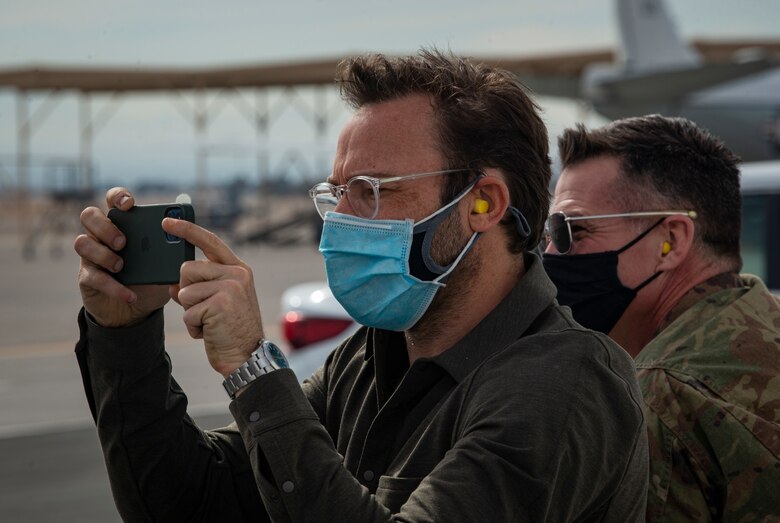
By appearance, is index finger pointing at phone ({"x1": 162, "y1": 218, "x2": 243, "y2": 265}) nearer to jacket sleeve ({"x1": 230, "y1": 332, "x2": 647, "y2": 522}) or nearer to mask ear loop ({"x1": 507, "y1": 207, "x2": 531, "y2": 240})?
jacket sleeve ({"x1": 230, "y1": 332, "x2": 647, "y2": 522})

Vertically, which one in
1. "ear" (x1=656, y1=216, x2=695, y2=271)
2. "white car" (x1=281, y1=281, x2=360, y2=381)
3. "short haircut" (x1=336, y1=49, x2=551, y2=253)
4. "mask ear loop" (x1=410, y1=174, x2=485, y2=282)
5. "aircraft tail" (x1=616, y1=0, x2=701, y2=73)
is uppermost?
"aircraft tail" (x1=616, y1=0, x2=701, y2=73)

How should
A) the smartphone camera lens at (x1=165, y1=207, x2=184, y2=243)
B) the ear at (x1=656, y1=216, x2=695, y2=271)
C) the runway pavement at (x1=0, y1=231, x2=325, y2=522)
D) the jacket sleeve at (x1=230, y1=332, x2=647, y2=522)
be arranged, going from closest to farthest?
the jacket sleeve at (x1=230, y1=332, x2=647, y2=522) < the smartphone camera lens at (x1=165, y1=207, x2=184, y2=243) < the ear at (x1=656, y1=216, x2=695, y2=271) < the runway pavement at (x1=0, y1=231, x2=325, y2=522)

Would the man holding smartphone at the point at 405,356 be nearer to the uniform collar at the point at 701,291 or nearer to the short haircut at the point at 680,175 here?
the uniform collar at the point at 701,291

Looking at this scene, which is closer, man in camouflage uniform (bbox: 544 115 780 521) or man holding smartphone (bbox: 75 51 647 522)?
man holding smartphone (bbox: 75 51 647 522)

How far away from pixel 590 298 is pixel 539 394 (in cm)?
110

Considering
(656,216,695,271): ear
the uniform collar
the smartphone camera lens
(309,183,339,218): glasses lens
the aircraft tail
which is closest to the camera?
the smartphone camera lens

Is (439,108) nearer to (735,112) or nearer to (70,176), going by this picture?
(70,176)

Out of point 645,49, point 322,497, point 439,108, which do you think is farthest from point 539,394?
point 645,49

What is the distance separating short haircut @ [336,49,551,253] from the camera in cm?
194

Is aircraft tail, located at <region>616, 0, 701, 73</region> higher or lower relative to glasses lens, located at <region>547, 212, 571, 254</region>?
higher

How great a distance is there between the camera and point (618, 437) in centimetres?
172

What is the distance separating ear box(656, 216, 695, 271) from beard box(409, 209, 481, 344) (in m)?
0.94

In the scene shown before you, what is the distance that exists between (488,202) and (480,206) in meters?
0.02

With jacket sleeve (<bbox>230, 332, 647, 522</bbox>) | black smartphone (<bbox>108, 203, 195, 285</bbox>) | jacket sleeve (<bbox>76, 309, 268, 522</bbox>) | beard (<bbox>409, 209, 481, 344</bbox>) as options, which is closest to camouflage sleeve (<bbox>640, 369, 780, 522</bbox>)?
jacket sleeve (<bbox>230, 332, 647, 522</bbox>)
